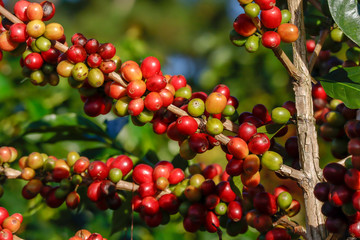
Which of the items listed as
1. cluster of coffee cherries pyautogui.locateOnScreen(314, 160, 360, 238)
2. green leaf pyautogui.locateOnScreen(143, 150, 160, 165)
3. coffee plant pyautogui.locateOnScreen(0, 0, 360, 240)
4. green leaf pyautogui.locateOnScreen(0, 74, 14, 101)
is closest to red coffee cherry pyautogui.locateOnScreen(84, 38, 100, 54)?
coffee plant pyautogui.locateOnScreen(0, 0, 360, 240)

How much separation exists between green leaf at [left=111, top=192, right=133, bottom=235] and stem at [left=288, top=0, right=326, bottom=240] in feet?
1.69

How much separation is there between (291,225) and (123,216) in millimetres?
499

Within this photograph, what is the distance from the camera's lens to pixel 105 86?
105cm

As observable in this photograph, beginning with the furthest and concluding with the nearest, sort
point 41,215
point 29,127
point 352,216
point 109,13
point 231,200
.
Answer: point 109,13 < point 41,215 < point 29,127 < point 231,200 < point 352,216

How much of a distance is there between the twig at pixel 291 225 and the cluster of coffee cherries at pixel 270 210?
1 cm

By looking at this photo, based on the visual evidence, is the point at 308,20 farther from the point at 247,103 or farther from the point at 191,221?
the point at 247,103

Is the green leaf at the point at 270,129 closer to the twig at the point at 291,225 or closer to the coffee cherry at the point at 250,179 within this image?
the coffee cherry at the point at 250,179

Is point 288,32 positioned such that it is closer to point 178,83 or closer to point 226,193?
point 178,83

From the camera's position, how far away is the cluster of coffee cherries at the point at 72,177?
1136mm

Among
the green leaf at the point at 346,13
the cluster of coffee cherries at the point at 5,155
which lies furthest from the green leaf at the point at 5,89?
the green leaf at the point at 346,13

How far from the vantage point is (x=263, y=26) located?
98 cm

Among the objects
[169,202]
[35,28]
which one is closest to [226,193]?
[169,202]

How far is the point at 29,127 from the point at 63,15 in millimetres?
20916

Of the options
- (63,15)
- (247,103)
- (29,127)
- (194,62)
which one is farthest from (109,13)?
(29,127)
